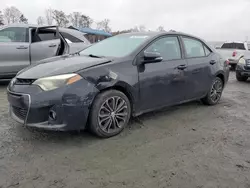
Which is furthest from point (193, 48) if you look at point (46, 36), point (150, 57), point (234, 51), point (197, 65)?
point (234, 51)

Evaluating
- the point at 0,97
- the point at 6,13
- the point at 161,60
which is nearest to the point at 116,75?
the point at 161,60

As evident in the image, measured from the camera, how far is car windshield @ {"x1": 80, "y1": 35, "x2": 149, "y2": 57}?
3858 mm

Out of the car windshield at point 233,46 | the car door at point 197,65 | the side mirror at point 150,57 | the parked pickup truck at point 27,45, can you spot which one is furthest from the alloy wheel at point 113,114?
the car windshield at point 233,46

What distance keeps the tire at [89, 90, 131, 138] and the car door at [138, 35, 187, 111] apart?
13.7 inches

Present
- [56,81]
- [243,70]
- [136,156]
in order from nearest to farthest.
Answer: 1. [136,156]
2. [56,81]
3. [243,70]

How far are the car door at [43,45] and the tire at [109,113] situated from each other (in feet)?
12.1

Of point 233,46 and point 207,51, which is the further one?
point 233,46

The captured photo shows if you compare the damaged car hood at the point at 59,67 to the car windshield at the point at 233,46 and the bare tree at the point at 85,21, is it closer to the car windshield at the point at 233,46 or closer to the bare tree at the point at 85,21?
the car windshield at the point at 233,46

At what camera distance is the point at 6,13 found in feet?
171

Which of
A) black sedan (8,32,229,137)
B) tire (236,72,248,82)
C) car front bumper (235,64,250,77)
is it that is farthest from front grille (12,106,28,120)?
tire (236,72,248,82)

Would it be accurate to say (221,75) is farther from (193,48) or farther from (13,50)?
(13,50)

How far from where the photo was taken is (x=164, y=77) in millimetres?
3969

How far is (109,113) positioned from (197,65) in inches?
82.2

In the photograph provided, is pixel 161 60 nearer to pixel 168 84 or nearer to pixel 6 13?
pixel 168 84
